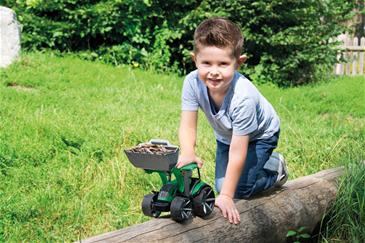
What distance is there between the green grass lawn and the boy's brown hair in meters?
1.51

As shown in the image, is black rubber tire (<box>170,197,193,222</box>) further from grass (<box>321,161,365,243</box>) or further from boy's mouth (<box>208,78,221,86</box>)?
grass (<box>321,161,365,243</box>)

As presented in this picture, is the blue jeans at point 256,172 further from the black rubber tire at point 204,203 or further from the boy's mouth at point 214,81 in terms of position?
the boy's mouth at point 214,81

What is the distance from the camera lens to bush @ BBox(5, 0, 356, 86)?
36.1ft

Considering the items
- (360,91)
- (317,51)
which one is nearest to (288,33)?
(317,51)

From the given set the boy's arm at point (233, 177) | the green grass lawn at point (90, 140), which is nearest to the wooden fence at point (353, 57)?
the green grass lawn at point (90, 140)

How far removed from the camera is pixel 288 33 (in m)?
11.8

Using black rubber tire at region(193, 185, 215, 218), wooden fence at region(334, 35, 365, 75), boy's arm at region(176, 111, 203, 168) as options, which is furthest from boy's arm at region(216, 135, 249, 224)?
wooden fence at region(334, 35, 365, 75)

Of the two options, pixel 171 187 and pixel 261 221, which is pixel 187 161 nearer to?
pixel 171 187

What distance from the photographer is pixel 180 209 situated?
131 inches

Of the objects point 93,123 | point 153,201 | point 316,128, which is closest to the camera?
point 153,201

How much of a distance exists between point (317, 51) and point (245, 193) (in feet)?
28.3

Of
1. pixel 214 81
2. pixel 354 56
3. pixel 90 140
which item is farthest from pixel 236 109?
pixel 354 56

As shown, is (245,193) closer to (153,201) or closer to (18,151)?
Result: (153,201)

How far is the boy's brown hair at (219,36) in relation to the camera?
363 cm
